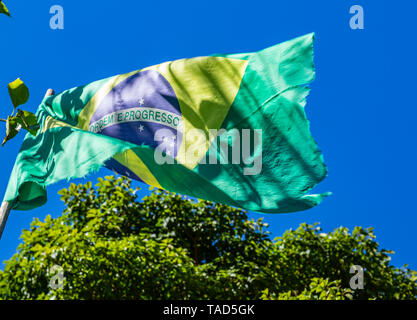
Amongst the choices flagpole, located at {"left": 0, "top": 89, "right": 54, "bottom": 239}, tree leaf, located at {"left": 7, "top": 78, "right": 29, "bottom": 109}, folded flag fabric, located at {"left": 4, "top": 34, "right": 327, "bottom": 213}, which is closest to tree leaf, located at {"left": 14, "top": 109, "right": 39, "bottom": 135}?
tree leaf, located at {"left": 7, "top": 78, "right": 29, "bottom": 109}

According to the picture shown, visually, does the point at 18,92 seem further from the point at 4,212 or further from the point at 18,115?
the point at 4,212

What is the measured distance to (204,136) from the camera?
17.8 ft

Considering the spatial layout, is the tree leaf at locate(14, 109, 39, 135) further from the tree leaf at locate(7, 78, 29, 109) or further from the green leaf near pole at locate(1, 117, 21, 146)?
the tree leaf at locate(7, 78, 29, 109)

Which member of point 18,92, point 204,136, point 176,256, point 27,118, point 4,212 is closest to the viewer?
point 27,118

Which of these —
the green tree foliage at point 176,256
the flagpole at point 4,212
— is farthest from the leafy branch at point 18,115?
the green tree foliage at point 176,256

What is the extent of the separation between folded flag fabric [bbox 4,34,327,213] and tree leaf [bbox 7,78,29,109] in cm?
117

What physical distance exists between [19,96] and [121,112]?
7.12 ft

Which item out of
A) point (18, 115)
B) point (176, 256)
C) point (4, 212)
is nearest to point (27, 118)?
point (18, 115)

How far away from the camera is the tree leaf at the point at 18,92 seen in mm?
3615

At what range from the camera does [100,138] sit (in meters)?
4.95

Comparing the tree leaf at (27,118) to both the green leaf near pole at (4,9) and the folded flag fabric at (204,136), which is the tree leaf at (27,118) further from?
the folded flag fabric at (204,136)

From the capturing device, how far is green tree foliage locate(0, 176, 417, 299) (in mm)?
8266

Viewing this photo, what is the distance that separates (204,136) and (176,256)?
403 cm
